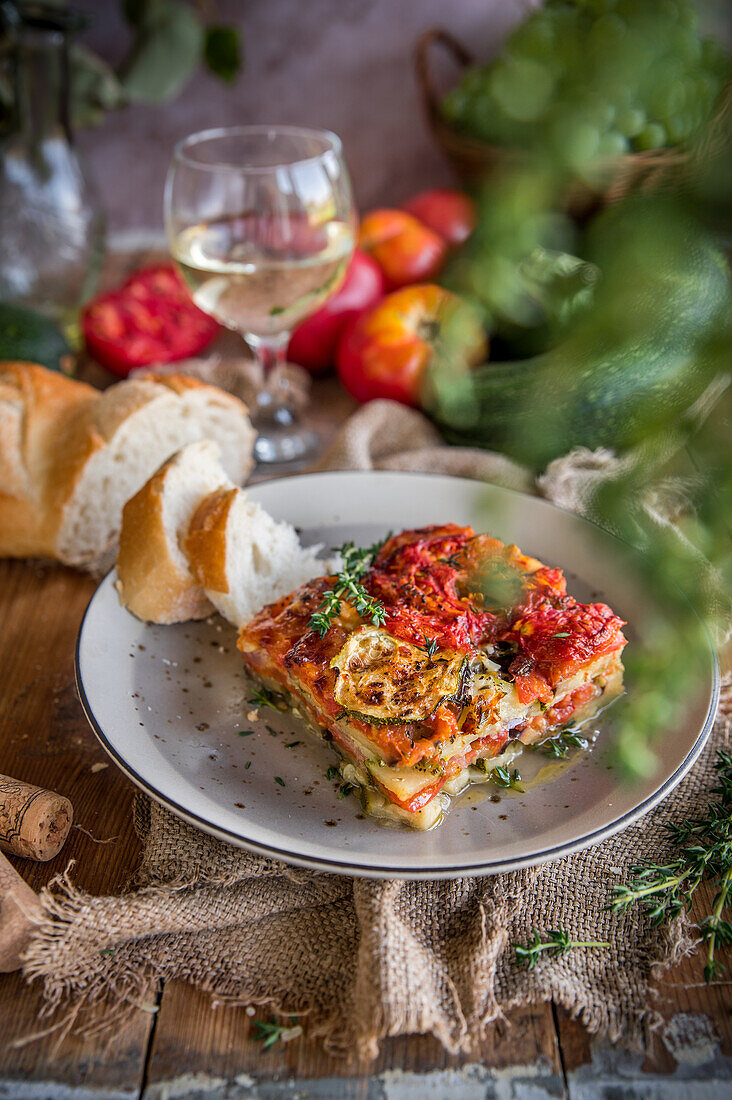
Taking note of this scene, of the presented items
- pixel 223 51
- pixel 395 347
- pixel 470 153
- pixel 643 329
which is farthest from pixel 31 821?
pixel 223 51

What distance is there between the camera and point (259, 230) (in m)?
3.16

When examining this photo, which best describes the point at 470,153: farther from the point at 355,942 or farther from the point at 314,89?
the point at 355,942

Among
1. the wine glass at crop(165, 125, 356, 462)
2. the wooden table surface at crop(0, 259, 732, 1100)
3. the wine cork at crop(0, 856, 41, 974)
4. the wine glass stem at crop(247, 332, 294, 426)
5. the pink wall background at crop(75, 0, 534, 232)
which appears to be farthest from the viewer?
the pink wall background at crop(75, 0, 534, 232)

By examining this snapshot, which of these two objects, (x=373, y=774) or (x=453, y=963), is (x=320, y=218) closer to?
(x=373, y=774)

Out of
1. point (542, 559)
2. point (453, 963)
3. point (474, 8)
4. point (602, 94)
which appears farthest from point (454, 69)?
point (602, 94)

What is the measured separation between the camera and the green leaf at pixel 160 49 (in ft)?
13.8

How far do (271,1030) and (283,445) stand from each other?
2.25 m

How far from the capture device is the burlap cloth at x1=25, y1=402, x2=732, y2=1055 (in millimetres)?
1594

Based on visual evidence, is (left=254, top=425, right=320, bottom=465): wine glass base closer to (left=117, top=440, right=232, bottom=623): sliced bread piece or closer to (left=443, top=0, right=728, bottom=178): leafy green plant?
(left=117, top=440, right=232, bottom=623): sliced bread piece

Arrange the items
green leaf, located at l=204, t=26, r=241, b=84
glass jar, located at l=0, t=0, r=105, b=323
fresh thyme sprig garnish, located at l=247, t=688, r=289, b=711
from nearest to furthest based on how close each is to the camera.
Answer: fresh thyme sprig garnish, located at l=247, t=688, r=289, b=711 → glass jar, located at l=0, t=0, r=105, b=323 → green leaf, located at l=204, t=26, r=241, b=84

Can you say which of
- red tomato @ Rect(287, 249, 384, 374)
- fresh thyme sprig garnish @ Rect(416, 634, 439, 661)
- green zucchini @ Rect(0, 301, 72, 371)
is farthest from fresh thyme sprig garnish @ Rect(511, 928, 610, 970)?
red tomato @ Rect(287, 249, 384, 374)

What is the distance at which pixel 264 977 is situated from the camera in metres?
1.69

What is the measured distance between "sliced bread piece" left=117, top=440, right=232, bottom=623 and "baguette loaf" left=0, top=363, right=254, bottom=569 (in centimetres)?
40

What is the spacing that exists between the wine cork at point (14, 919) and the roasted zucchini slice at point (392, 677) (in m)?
0.67
